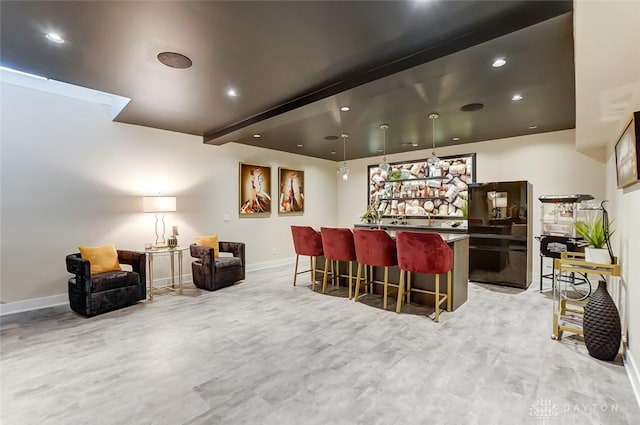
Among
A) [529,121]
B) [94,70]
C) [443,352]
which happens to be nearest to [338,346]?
[443,352]

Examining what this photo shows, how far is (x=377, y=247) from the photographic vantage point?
3.81m

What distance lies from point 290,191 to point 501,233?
4.49 m

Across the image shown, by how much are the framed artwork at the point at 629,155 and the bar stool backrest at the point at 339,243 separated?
2822 mm

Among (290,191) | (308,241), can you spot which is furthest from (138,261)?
(290,191)

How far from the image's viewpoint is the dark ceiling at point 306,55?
2.02 metres

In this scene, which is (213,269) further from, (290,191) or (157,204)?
(290,191)

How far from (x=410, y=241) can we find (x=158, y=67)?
10.7 ft

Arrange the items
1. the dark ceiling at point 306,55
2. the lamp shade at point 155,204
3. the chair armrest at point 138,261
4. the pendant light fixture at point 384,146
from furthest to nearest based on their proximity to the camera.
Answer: the pendant light fixture at point 384,146 → the lamp shade at point 155,204 → the chair armrest at point 138,261 → the dark ceiling at point 306,55

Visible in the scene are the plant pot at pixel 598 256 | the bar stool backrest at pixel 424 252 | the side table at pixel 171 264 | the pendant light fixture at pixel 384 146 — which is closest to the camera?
the plant pot at pixel 598 256

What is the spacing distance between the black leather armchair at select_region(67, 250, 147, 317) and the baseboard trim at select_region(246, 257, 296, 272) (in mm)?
2359

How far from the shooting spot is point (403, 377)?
2.26 metres

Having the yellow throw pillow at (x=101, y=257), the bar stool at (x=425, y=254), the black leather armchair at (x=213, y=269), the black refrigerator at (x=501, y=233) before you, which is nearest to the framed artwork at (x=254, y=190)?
the black leather armchair at (x=213, y=269)

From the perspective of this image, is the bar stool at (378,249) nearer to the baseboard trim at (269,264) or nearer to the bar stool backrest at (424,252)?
the bar stool backrest at (424,252)

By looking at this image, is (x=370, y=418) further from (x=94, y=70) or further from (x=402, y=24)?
(x=94, y=70)
